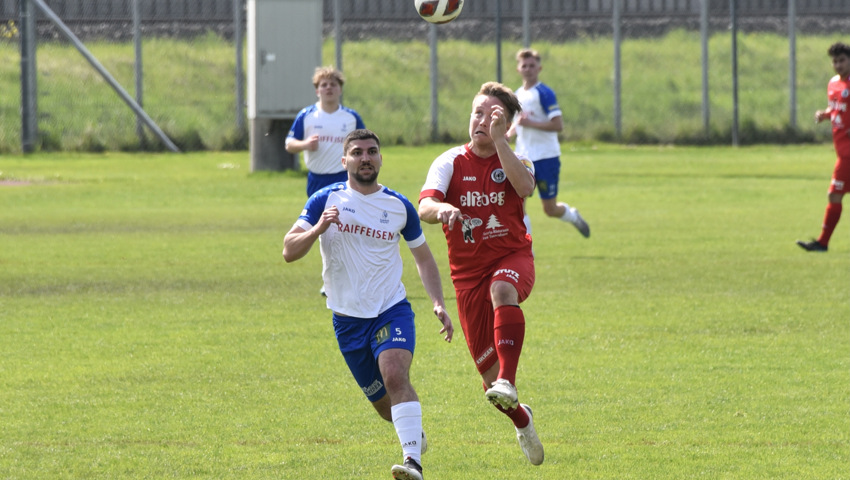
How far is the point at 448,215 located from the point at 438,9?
173 inches

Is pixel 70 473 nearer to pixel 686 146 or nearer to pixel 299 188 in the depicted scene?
pixel 299 188

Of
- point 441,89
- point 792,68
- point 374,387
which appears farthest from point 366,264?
point 792,68

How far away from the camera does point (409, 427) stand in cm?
582

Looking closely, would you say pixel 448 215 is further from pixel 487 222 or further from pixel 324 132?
pixel 324 132

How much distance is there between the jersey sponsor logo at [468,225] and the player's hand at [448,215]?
0.52 m

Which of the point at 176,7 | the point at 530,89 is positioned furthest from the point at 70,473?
the point at 176,7

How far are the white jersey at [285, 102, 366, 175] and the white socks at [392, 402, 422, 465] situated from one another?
6562 millimetres

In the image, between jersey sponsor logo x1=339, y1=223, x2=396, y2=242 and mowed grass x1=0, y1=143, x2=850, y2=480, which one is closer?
jersey sponsor logo x1=339, y1=223, x2=396, y2=242

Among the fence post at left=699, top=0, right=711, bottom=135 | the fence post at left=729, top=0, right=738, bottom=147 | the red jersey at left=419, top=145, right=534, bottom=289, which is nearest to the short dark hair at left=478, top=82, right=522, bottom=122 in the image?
the red jersey at left=419, top=145, right=534, bottom=289

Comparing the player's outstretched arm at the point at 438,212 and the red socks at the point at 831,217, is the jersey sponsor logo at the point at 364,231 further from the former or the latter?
the red socks at the point at 831,217

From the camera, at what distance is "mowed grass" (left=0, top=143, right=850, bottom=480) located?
21.1 feet

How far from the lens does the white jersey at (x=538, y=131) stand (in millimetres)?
14461

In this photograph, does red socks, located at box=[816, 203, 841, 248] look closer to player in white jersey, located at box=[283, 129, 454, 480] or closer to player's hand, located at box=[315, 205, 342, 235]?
player in white jersey, located at box=[283, 129, 454, 480]

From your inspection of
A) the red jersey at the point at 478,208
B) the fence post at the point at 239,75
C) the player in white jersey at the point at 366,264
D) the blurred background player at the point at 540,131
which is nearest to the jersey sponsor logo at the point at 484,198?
the red jersey at the point at 478,208
